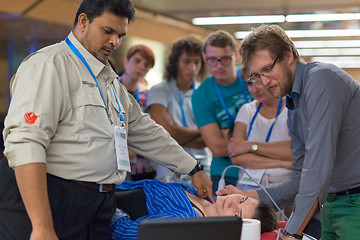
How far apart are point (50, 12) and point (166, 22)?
2.29 m

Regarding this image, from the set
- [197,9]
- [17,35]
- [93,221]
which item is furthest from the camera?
[197,9]

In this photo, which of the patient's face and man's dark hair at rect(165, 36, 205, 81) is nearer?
the patient's face

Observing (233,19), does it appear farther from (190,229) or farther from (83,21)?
(190,229)

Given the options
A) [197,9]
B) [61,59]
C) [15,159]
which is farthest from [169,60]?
[197,9]

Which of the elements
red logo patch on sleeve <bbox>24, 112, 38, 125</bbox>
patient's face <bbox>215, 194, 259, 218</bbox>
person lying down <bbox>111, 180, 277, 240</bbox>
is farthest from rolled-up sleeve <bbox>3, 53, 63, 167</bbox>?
patient's face <bbox>215, 194, 259, 218</bbox>

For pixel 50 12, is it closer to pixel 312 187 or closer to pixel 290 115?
pixel 290 115

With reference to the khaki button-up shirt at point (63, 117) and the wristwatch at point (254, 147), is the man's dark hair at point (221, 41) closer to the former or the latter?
the wristwatch at point (254, 147)

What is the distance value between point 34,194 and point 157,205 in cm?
92

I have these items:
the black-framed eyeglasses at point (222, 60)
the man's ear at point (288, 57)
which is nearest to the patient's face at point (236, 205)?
the man's ear at point (288, 57)

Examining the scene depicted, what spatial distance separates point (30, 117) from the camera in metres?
1.52

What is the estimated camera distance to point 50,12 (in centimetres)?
588

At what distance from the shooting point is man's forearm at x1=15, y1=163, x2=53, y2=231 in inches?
58.4

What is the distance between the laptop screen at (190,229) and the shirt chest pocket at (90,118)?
1.86 feet

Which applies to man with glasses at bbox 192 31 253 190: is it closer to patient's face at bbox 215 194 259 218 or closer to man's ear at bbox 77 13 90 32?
patient's face at bbox 215 194 259 218
